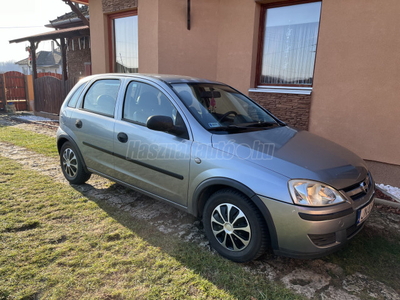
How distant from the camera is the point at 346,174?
2691mm

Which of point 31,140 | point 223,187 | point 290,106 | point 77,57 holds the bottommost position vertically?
point 31,140

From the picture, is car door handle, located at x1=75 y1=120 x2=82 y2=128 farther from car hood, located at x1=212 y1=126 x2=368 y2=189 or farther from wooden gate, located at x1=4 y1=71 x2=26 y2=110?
wooden gate, located at x1=4 y1=71 x2=26 y2=110

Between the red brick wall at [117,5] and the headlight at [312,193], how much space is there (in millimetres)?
6662

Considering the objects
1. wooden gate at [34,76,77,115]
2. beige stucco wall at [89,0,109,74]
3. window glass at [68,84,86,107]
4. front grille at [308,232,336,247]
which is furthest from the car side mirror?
wooden gate at [34,76,77,115]

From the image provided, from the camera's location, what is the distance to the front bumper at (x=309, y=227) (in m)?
2.37

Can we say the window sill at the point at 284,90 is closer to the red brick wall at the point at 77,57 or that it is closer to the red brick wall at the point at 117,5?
the red brick wall at the point at 117,5

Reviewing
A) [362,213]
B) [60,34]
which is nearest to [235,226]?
[362,213]

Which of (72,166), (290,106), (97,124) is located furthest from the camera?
(290,106)

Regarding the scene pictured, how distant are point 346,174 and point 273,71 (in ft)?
14.6

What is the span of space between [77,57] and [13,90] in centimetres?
367

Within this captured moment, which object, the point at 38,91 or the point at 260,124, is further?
the point at 38,91

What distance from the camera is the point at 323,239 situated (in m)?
2.46

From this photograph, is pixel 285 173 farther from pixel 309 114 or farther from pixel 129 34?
pixel 129 34

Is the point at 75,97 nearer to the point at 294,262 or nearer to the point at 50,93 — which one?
the point at 294,262
